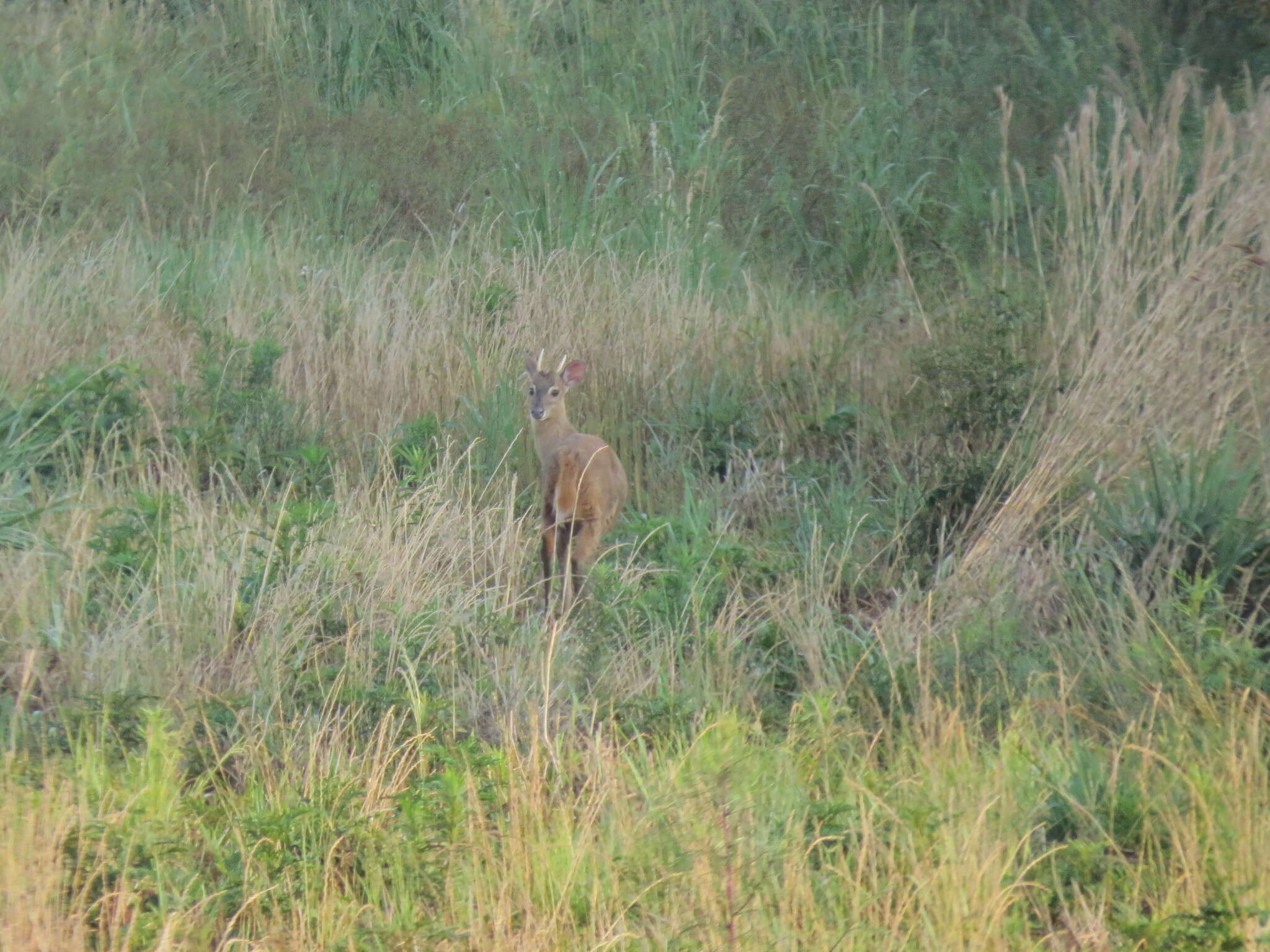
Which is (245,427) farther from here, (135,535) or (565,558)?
(565,558)

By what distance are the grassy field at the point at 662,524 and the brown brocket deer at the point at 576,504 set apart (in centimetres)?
16

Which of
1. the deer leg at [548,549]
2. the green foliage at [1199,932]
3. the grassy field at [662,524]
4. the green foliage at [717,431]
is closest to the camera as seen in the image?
the green foliage at [1199,932]

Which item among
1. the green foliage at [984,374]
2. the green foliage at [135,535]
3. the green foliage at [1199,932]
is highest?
the green foliage at [1199,932]

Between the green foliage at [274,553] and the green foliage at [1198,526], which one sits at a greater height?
the green foliage at [1198,526]

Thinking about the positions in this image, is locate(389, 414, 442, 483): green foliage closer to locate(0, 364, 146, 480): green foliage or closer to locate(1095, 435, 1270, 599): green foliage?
locate(0, 364, 146, 480): green foliage

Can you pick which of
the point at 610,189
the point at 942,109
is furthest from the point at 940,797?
the point at 942,109

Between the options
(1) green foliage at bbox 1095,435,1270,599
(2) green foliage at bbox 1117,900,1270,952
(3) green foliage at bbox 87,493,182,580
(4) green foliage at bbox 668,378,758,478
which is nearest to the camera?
(2) green foliage at bbox 1117,900,1270,952

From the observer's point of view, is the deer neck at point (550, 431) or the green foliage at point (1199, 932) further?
the deer neck at point (550, 431)

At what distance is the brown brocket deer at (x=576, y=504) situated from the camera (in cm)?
571

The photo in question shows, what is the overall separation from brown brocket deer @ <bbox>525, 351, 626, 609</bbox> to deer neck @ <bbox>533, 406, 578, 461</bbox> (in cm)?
24

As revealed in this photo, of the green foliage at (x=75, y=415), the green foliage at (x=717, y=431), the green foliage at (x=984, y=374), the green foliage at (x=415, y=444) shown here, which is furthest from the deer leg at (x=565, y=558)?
the green foliage at (x=75, y=415)

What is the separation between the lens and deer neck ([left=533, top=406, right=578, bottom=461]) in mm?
6699

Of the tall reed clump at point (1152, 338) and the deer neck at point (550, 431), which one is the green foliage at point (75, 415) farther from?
the tall reed clump at point (1152, 338)

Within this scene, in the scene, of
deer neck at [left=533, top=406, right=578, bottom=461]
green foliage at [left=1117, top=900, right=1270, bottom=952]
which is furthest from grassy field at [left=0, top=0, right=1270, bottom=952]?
deer neck at [left=533, top=406, right=578, bottom=461]
